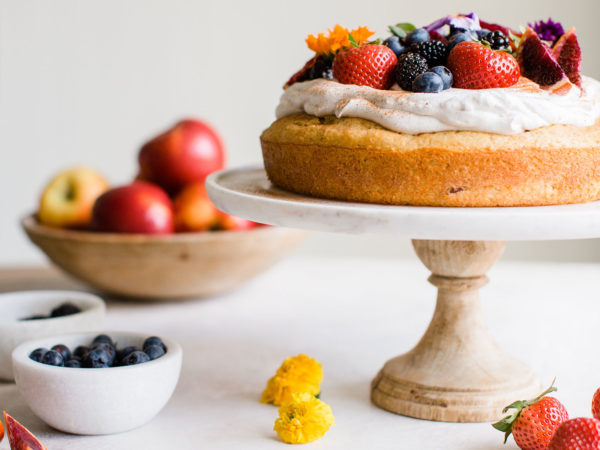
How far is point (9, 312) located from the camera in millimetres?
1510

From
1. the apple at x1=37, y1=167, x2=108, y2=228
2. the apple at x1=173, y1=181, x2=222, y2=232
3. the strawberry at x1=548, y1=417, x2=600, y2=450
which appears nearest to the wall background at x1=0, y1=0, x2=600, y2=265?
the apple at x1=37, y1=167, x2=108, y2=228

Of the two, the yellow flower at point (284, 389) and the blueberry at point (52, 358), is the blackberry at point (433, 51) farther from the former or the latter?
the blueberry at point (52, 358)

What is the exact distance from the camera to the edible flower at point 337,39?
51.0 inches

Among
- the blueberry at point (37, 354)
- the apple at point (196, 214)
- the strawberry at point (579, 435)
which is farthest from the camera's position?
the apple at point (196, 214)

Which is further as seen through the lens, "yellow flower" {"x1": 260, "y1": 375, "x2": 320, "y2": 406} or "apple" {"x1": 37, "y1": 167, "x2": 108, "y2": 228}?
"apple" {"x1": 37, "y1": 167, "x2": 108, "y2": 228}

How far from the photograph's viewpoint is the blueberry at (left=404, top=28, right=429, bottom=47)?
1.26 m

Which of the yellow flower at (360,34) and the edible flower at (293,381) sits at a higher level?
the yellow flower at (360,34)

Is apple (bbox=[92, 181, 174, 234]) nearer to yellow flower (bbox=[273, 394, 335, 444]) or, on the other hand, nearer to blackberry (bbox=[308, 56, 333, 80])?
blackberry (bbox=[308, 56, 333, 80])

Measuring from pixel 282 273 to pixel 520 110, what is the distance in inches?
47.4

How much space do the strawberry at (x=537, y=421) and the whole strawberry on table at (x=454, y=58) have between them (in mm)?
469

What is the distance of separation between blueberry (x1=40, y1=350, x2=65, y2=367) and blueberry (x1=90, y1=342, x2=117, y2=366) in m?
0.05

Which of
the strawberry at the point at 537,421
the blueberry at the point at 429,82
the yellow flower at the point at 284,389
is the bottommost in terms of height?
the yellow flower at the point at 284,389

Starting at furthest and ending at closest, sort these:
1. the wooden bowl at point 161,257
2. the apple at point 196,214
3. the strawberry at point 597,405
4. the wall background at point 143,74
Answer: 1. the wall background at point 143,74
2. the apple at point 196,214
3. the wooden bowl at point 161,257
4. the strawberry at point 597,405

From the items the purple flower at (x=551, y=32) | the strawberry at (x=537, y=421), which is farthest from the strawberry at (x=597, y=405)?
the purple flower at (x=551, y=32)
